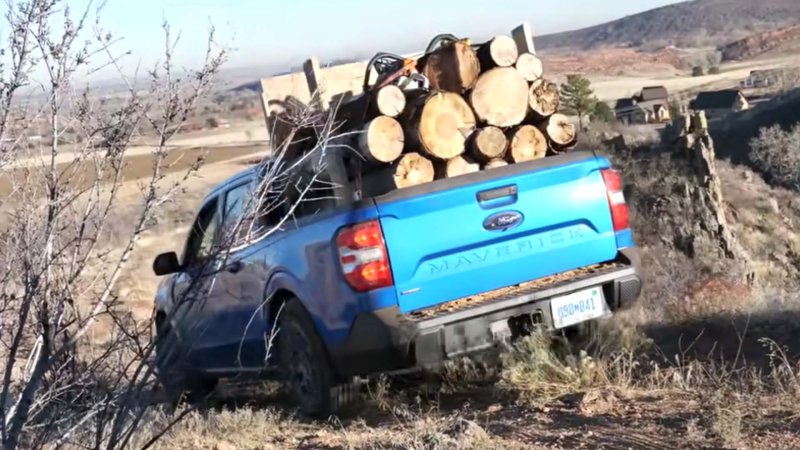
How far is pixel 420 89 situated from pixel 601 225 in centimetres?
144

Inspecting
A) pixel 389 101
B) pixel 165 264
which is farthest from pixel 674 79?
pixel 389 101

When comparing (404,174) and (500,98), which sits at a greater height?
(500,98)

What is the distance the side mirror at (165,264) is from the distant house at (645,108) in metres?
47.5

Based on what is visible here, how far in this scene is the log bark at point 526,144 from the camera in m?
6.55

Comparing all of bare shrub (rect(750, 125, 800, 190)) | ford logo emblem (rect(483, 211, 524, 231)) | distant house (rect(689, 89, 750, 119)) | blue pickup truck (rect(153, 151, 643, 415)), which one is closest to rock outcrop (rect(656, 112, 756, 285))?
bare shrub (rect(750, 125, 800, 190))

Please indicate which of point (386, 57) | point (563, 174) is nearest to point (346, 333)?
point (563, 174)

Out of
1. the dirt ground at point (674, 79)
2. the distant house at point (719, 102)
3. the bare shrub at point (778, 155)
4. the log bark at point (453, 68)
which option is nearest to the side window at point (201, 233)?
the log bark at point (453, 68)

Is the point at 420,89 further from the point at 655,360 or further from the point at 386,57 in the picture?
the point at 655,360

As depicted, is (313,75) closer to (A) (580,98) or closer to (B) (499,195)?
(B) (499,195)

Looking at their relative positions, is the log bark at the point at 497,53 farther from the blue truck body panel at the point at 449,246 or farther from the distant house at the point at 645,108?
the distant house at the point at 645,108

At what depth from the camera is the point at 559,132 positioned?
678 centimetres

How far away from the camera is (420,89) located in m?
6.59

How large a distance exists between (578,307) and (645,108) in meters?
58.2

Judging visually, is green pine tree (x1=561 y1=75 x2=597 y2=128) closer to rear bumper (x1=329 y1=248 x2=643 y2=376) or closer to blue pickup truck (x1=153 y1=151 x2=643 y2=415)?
blue pickup truck (x1=153 y1=151 x2=643 y2=415)
